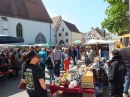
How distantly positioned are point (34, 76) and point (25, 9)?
33.7 m

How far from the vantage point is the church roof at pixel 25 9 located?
97.7 feet

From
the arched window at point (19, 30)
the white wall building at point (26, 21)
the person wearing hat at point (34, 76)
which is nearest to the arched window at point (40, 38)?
the white wall building at point (26, 21)

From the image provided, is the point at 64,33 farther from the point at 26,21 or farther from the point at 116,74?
the point at 116,74

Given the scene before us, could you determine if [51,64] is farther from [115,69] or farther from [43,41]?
[43,41]

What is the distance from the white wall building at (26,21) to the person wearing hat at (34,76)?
26242mm

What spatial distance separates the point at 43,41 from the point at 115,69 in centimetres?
3313

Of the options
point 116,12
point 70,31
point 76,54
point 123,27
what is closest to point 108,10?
point 116,12

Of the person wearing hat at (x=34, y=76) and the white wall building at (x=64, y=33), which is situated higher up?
the white wall building at (x=64, y=33)

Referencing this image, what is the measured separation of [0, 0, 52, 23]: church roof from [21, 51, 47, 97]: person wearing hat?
27812 mm

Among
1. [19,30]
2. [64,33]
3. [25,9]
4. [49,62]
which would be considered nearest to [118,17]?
[49,62]

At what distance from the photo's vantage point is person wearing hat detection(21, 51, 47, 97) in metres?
2.89

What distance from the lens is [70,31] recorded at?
1940 inches

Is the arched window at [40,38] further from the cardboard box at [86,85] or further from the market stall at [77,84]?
the cardboard box at [86,85]

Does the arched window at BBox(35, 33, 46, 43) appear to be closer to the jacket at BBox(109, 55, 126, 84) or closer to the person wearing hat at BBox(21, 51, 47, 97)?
the jacket at BBox(109, 55, 126, 84)
